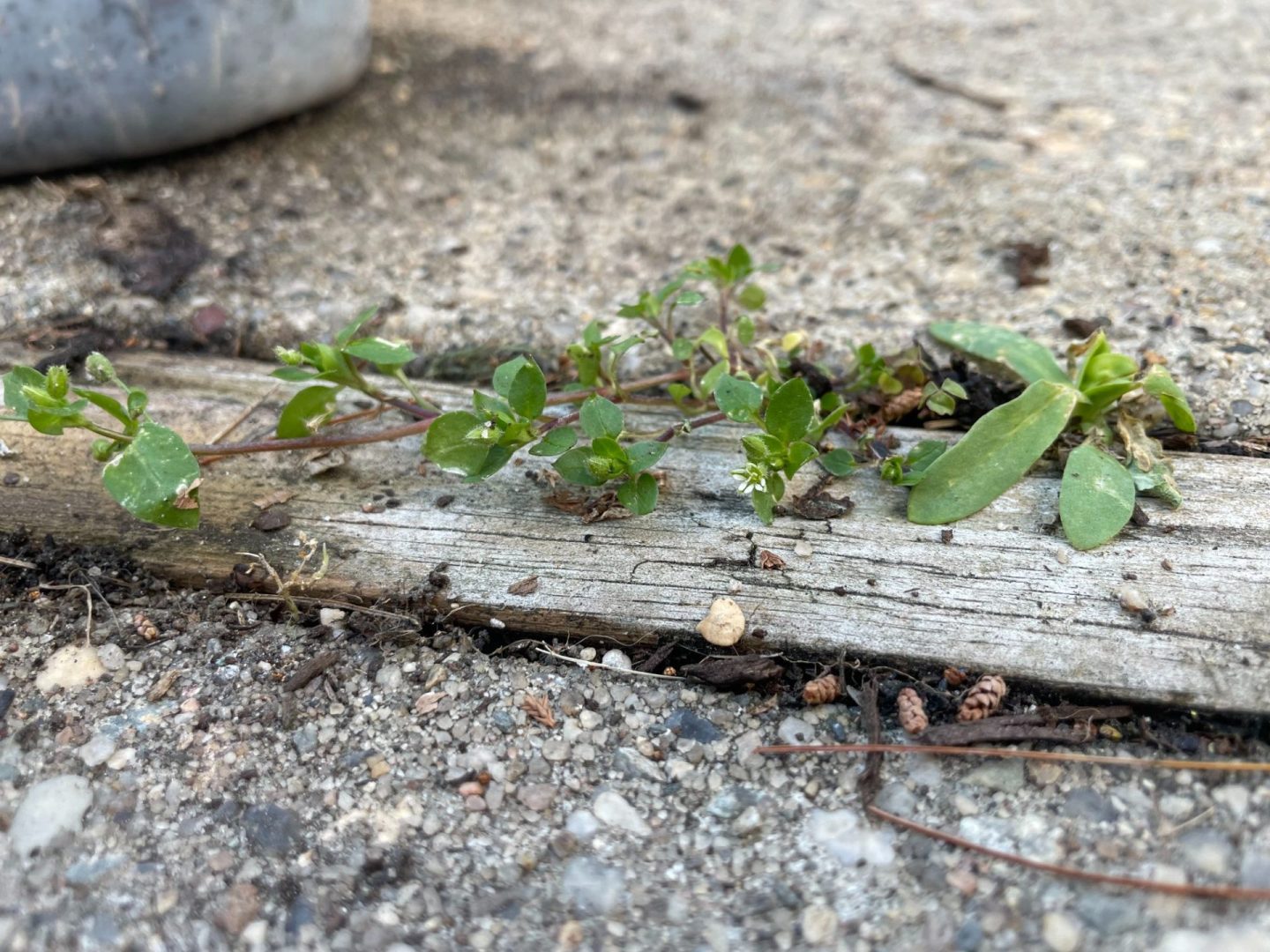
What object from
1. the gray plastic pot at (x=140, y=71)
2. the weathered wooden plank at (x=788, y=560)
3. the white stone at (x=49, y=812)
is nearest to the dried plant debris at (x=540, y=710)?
the weathered wooden plank at (x=788, y=560)

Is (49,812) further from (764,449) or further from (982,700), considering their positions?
(982,700)

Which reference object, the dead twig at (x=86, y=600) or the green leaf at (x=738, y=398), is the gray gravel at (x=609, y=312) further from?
the green leaf at (x=738, y=398)

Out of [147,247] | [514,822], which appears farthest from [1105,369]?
[147,247]

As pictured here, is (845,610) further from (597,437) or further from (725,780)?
(597,437)

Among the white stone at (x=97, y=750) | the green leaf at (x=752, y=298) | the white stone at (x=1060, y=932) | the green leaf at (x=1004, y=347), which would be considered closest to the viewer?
the white stone at (x=1060, y=932)

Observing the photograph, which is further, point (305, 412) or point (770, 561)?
point (305, 412)

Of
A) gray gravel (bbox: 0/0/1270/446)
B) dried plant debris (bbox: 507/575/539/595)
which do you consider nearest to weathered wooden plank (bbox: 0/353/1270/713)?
dried plant debris (bbox: 507/575/539/595)

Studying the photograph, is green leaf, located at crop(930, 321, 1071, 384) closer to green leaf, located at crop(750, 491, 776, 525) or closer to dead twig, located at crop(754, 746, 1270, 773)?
green leaf, located at crop(750, 491, 776, 525)

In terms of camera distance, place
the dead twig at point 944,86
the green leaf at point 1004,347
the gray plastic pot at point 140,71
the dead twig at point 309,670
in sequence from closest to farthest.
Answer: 1. the dead twig at point 309,670
2. the green leaf at point 1004,347
3. the gray plastic pot at point 140,71
4. the dead twig at point 944,86
